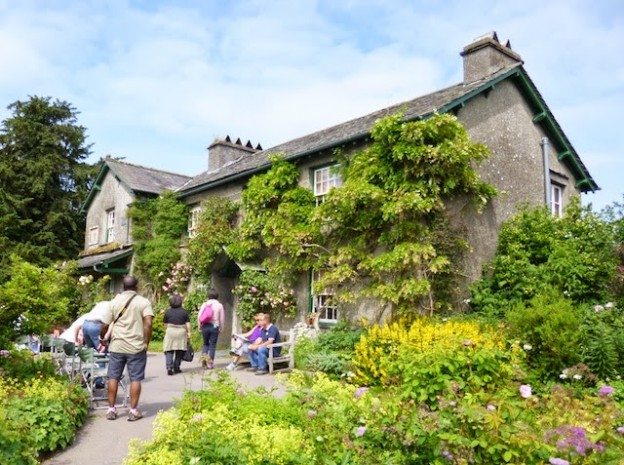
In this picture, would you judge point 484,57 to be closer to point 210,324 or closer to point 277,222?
point 277,222

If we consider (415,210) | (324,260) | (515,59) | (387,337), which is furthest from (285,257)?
(515,59)

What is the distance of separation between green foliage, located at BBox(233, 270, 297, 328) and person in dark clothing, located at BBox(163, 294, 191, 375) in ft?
11.8

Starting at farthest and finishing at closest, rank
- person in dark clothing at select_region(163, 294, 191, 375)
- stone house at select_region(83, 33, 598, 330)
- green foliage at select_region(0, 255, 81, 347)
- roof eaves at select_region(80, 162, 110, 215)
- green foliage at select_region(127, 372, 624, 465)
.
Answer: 1. roof eaves at select_region(80, 162, 110, 215)
2. stone house at select_region(83, 33, 598, 330)
3. person in dark clothing at select_region(163, 294, 191, 375)
4. green foliage at select_region(0, 255, 81, 347)
5. green foliage at select_region(127, 372, 624, 465)

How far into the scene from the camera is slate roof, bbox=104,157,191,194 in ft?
74.2

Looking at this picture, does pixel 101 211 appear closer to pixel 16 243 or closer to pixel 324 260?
pixel 16 243

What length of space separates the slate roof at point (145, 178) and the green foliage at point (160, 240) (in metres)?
1.39

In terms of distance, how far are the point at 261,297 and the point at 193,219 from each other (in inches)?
218

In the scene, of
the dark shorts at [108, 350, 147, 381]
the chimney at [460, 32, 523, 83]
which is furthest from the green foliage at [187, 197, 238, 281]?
the dark shorts at [108, 350, 147, 381]

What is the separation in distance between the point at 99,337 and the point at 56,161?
26950mm

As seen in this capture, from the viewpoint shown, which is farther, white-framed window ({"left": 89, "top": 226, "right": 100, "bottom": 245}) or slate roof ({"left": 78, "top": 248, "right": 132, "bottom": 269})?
white-framed window ({"left": 89, "top": 226, "right": 100, "bottom": 245})

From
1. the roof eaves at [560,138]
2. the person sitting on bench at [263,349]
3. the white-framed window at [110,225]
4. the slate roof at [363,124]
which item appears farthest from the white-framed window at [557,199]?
the white-framed window at [110,225]

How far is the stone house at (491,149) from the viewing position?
45.9 ft

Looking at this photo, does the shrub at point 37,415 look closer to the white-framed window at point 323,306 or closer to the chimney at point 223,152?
the white-framed window at point 323,306

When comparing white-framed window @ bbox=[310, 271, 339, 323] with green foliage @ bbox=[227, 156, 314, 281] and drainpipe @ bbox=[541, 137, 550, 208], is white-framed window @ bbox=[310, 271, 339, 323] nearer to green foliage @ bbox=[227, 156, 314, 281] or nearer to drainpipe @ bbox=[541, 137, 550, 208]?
green foliage @ bbox=[227, 156, 314, 281]
